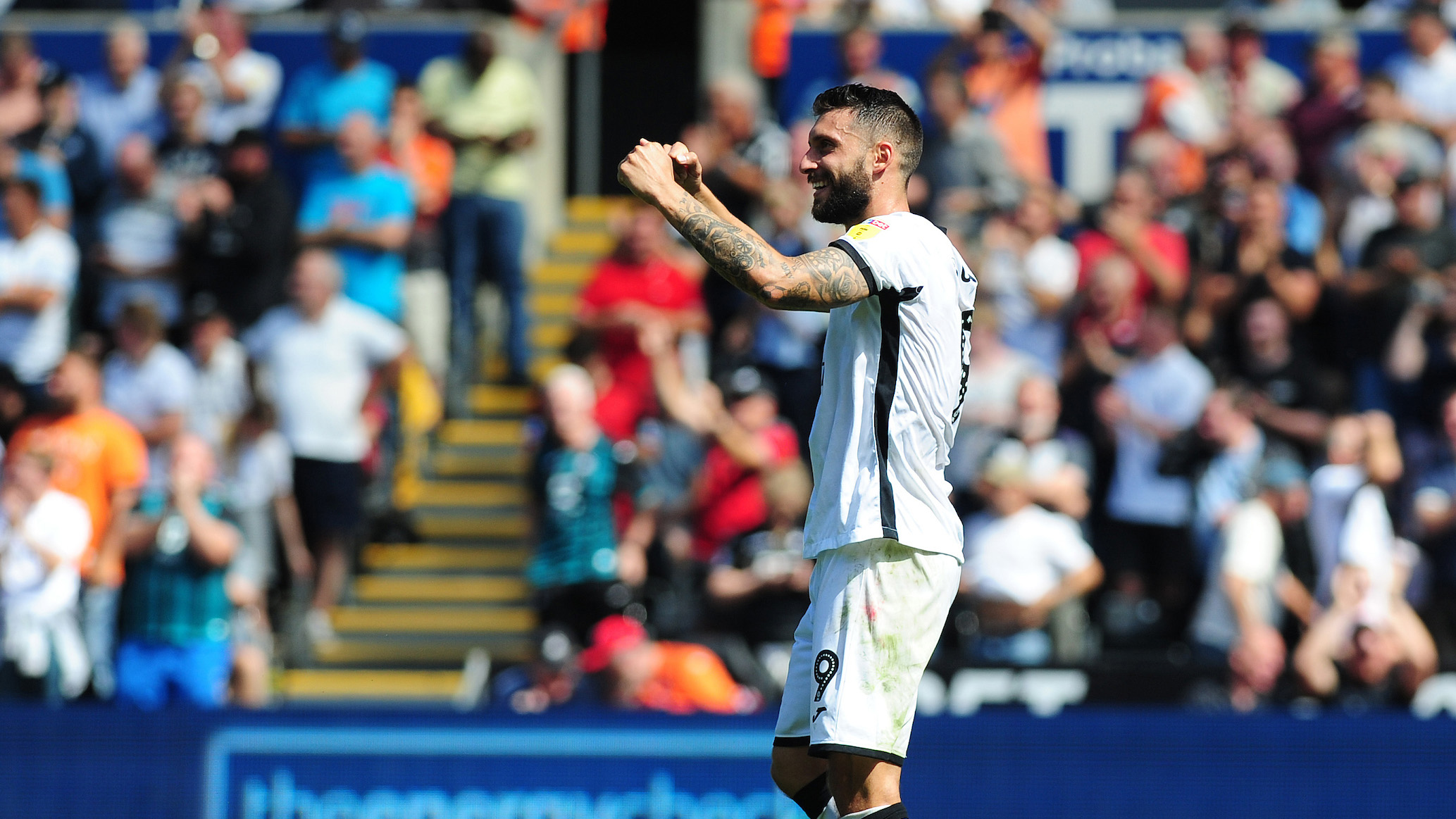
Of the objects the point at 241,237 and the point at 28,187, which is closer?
the point at 28,187

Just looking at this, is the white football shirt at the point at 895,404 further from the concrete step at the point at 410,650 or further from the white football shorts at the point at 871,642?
the concrete step at the point at 410,650

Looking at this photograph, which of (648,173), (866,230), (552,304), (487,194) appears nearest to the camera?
(648,173)

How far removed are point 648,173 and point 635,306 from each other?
22.0ft

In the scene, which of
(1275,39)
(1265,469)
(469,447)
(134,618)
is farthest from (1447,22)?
(134,618)

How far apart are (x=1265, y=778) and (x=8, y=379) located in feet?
26.1

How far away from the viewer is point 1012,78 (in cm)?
1320

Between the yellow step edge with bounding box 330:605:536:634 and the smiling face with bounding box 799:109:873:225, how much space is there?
7072 millimetres

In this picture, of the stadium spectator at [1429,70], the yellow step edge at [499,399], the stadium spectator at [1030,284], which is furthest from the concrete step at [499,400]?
the stadium spectator at [1429,70]

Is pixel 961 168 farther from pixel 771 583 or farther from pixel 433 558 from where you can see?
pixel 433 558

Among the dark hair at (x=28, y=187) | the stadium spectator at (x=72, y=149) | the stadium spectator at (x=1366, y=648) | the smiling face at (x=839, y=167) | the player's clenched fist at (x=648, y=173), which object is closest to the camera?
the player's clenched fist at (x=648, y=173)

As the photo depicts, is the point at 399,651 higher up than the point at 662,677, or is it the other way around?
the point at 662,677

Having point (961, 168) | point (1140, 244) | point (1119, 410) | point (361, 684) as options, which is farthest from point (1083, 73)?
point (361, 684)

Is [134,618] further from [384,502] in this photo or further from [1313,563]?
[1313,563]

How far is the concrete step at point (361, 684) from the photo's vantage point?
11.8 m
